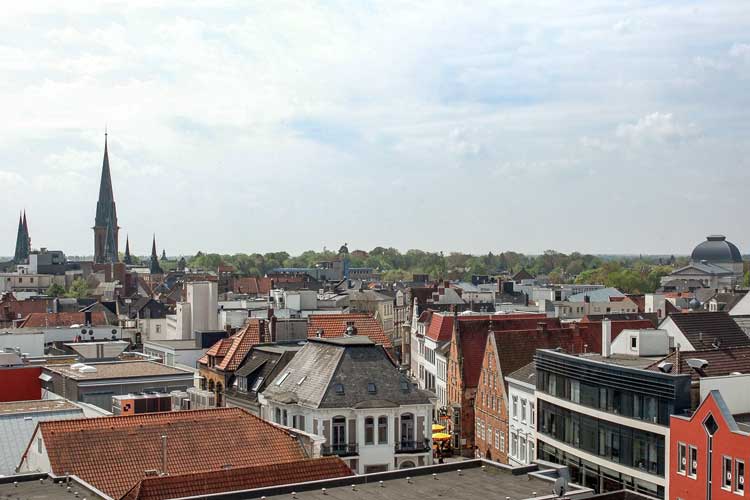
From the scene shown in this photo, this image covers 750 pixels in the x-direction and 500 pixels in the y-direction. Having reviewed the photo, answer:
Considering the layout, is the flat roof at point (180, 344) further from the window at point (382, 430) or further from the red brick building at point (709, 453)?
the red brick building at point (709, 453)

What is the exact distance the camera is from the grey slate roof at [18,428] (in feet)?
143

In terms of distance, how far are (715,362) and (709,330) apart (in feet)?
37.3

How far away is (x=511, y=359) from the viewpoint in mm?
63781

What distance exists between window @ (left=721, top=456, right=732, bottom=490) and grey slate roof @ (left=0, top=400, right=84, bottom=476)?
95.9ft

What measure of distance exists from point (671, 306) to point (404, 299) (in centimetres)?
3705

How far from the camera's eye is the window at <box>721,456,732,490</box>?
38.7 m

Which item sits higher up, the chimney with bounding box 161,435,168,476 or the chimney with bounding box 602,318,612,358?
the chimney with bounding box 602,318,612,358

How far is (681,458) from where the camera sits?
4156cm

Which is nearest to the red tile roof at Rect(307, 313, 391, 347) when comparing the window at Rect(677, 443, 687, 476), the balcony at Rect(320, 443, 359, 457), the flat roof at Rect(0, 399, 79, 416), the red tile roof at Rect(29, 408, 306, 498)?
the balcony at Rect(320, 443, 359, 457)

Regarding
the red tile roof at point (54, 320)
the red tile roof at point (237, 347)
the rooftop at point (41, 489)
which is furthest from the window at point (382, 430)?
the red tile roof at point (54, 320)

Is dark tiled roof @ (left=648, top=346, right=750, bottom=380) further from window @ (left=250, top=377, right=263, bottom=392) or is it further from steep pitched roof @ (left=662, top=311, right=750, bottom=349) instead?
window @ (left=250, top=377, right=263, bottom=392)

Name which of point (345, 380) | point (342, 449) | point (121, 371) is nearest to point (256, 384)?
point (345, 380)

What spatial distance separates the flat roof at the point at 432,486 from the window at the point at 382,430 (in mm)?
14621

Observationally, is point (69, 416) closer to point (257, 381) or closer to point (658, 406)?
point (257, 381)
